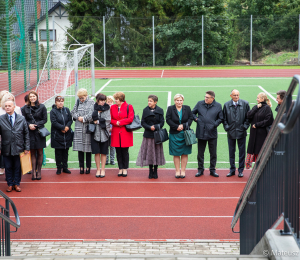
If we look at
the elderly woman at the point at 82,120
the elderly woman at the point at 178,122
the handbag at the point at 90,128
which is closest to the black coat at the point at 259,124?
the elderly woman at the point at 178,122

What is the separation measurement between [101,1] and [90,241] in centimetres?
3611

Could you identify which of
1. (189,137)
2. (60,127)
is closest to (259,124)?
(189,137)

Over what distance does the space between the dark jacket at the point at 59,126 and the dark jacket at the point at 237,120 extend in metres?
3.27

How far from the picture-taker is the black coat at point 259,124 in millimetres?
8336

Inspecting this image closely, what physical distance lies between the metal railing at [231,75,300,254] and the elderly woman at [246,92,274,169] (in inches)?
167

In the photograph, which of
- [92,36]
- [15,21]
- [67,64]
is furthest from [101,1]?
[67,64]

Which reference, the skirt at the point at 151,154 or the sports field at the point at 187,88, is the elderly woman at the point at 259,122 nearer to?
the skirt at the point at 151,154

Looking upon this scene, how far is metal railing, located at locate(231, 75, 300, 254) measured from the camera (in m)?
2.85

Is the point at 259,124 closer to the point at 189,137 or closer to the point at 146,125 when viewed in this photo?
the point at 189,137

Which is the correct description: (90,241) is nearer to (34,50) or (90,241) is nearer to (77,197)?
(77,197)

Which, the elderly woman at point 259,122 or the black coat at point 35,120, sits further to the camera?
the black coat at point 35,120

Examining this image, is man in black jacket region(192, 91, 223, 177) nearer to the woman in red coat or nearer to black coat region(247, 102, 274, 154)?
black coat region(247, 102, 274, 154)

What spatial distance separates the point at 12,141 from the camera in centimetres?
779

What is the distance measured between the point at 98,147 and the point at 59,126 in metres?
0.90
